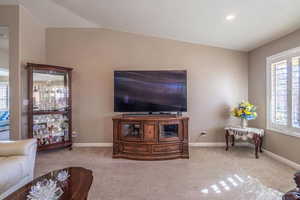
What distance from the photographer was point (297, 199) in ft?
3.70

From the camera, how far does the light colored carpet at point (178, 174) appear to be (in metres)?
2.17

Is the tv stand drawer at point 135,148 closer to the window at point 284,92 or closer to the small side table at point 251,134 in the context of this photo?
the small side table at point 251,134

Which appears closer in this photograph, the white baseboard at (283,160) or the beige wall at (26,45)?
the white baseboard at (283,160)

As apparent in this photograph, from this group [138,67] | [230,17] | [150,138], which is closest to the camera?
[230,17]

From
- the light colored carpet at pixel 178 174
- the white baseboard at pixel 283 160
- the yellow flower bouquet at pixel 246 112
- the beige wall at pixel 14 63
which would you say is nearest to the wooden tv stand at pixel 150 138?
the light colored carpet at pixel 178 174

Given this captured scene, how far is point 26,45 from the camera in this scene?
11.6 ft

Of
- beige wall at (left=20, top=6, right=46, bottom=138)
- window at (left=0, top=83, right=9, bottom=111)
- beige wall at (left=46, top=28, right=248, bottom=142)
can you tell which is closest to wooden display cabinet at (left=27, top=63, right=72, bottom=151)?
beige wall at (left=20, top=6, right=46, bottom=138)

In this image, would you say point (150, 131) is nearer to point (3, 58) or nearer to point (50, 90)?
point (50, 90)

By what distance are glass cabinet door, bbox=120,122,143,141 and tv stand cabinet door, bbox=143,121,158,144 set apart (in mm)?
151

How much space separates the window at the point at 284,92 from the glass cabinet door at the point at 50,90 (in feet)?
15.1

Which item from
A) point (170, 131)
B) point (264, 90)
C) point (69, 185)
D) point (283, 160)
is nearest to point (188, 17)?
point (170, 131)

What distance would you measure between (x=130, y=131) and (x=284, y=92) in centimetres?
317

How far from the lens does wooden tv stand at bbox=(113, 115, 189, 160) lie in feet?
10.9

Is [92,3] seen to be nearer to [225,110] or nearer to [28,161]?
[28,161]
